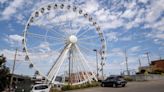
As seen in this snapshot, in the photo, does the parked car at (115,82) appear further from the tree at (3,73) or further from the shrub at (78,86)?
the tree at (3,73)

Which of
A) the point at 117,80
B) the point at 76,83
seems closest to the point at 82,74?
the point at 76,83

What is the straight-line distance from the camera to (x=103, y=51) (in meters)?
47.8

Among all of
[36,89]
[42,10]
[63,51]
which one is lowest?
[36,89]

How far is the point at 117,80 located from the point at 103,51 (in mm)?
10315

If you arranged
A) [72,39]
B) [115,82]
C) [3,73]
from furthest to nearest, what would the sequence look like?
[72,39] → [3,73] → [115,82]

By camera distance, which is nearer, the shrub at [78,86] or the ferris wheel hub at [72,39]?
the shrub at [78,86]

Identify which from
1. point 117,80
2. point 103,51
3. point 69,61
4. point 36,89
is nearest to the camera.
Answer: point 36,89

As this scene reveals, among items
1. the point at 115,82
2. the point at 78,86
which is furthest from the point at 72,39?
the point at 115,82

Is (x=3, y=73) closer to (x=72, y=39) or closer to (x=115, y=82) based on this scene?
(x=72, y=39)

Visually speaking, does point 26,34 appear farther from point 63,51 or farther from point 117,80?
point 117,80

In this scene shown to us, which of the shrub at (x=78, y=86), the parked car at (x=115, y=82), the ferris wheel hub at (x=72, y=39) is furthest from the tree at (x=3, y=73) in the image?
the parked car at (x=115, y=82)

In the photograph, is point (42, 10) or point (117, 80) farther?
point (42, 10)

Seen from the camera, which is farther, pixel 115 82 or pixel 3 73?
pixel 3 73

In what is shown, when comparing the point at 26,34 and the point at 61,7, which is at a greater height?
the point at 61,7
